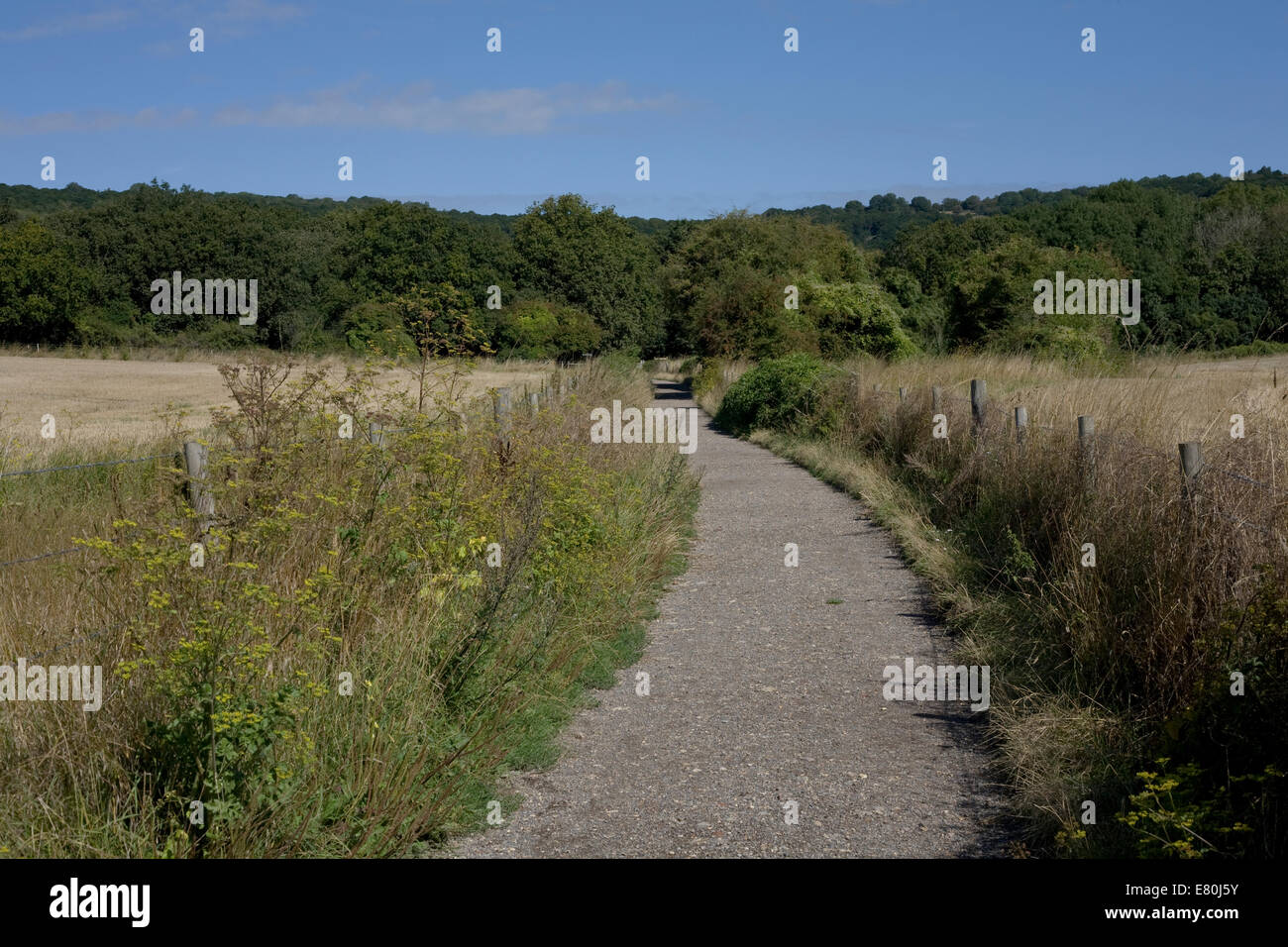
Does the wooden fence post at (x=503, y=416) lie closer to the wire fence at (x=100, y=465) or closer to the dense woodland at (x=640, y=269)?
the wire fence at (x=100, y=465)

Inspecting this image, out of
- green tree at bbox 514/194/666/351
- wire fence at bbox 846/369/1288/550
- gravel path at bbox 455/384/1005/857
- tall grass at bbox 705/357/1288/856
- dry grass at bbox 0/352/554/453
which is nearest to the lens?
tall grass at bbox 705/357/1288/856

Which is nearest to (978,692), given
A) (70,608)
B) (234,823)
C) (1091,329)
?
(234,823)

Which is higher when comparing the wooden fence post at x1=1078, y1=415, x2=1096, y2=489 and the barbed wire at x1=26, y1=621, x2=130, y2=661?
the wooden fence post at x1=1078, y1=415, x2=1096, y2=489

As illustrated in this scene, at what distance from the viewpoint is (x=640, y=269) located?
244 ft

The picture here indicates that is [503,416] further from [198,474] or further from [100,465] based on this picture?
[198,474]

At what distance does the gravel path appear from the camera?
449cm

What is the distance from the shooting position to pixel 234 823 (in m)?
3.57

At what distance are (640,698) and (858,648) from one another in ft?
6.47

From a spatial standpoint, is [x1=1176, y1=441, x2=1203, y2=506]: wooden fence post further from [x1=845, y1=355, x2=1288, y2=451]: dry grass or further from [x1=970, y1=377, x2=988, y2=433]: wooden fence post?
[x1=970, y1=377, x2=988, y2=433]: wooden fence post

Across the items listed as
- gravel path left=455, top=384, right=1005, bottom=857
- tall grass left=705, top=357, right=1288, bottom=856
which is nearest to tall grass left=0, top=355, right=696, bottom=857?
gravel path left=455, top=384, right=1005, bottom=857

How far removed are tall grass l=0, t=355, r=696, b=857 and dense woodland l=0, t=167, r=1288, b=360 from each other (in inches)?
839

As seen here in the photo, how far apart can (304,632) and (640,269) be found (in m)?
71.4

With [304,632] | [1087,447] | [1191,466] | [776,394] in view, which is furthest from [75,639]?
[776,394]

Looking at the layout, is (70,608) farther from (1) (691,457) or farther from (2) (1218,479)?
(1) (691,457)
